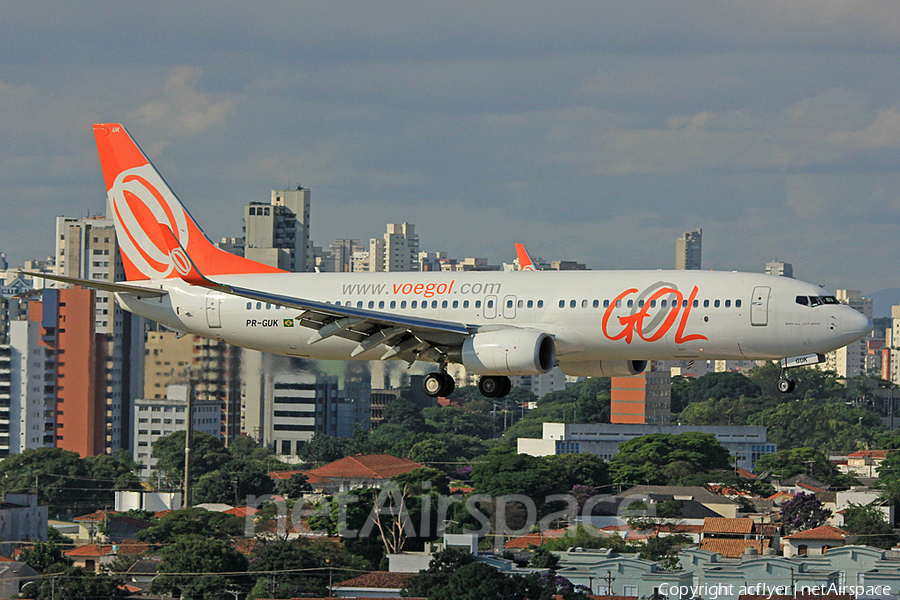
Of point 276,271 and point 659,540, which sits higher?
point 276,271

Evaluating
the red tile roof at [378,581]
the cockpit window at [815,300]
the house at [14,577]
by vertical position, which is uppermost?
the cockpit window at [815,300]

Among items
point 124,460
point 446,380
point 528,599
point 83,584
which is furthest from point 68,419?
point 446,380

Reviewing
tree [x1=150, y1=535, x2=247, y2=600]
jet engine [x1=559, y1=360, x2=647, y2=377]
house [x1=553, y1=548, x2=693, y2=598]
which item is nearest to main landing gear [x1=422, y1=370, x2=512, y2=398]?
jet engine [x1=559, y1=360, x2=647, y2=377]

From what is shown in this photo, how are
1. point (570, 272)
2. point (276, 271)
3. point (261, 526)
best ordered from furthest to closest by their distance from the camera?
point (261, 526) < point (276, 271) < point (570, 272)

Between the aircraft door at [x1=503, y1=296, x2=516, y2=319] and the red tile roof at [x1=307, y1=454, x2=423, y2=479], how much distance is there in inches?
3442

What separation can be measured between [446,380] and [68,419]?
135279 millimetres

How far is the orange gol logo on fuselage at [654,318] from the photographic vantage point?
51500mm

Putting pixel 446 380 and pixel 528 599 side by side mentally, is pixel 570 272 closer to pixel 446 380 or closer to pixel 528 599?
pixel 446 380

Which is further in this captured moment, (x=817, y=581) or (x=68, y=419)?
(x=68, y=419)

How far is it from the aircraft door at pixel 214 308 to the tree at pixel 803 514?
6765cm

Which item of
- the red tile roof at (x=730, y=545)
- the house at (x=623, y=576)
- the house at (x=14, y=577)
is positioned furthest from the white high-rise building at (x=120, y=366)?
the red tile roof at (x=730, y=545)

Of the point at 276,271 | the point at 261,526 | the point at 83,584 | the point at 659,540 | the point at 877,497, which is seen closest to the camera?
the point at 276,271

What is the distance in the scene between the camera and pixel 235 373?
3558 inches

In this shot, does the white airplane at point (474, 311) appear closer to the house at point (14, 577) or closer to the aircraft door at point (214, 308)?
the aircraft door at point (214, 308)
